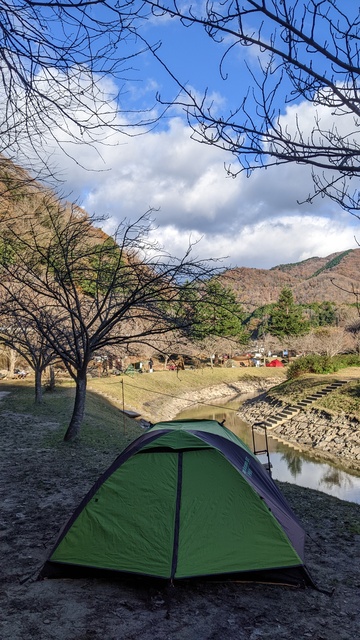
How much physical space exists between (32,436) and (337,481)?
8948 mm

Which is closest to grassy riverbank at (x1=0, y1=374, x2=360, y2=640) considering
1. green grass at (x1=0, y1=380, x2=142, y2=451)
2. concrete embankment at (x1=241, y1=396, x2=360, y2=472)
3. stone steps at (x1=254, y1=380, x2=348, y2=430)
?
green grass at (x1=0, y1=380, x2=142, y2=451)

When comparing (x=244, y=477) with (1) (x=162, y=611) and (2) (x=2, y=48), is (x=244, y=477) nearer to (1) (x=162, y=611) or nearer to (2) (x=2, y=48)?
(1) (x=162, y=611)

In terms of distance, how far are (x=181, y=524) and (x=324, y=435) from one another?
17.2 metres

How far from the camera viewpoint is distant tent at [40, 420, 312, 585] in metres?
3.87

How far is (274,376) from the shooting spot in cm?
4466

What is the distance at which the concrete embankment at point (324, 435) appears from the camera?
16984 mm

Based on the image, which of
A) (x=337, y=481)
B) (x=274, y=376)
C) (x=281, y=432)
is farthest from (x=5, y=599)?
(x=274, y=376)

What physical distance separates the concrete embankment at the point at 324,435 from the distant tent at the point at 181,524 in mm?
12585

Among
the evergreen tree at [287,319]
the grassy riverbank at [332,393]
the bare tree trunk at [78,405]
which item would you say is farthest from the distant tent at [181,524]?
the evergreen tree at [287,319]

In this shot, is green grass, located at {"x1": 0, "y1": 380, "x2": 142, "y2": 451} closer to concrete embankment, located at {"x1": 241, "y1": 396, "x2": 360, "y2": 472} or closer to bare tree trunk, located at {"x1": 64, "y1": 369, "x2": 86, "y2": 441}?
bare tree trunk, located at {"x1": 64, "y1": 369, "x2": 86, "y2": 441}

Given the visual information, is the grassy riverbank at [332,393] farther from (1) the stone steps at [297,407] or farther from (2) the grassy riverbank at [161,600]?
(2) the grassy riverbank at [161,600]

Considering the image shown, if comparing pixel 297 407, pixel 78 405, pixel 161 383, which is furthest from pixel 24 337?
pixel 161 383

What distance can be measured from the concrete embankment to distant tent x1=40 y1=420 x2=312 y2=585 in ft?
41.3

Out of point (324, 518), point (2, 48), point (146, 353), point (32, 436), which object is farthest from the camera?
point (146, 353)
